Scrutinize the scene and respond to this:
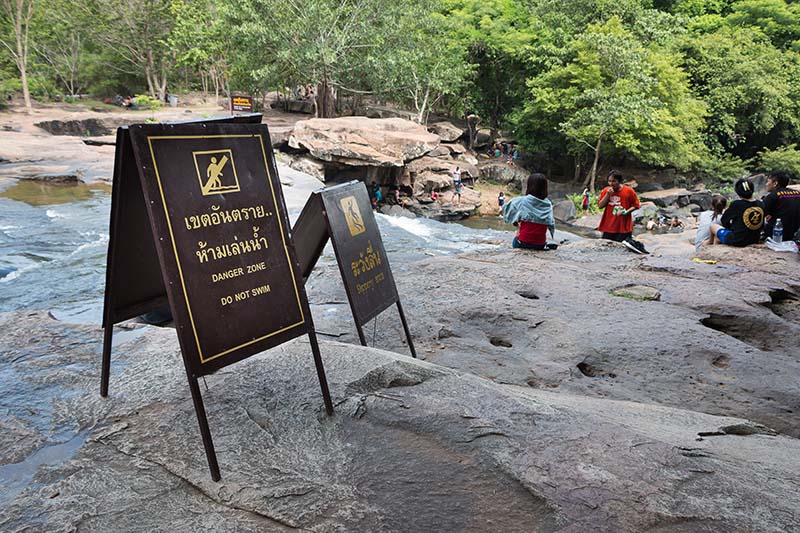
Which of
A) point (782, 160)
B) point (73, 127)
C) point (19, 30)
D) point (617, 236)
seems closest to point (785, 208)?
point (617, 236)

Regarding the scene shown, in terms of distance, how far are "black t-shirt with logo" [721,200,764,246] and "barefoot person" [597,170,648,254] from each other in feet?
4.47

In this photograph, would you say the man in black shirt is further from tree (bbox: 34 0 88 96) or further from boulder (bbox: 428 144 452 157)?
tree (bbox: 34 0 88 96)

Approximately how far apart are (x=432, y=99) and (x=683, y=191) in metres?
16.6

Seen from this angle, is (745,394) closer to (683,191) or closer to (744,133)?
(683,191)

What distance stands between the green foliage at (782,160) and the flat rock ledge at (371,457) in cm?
3550

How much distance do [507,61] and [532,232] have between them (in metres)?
30.5

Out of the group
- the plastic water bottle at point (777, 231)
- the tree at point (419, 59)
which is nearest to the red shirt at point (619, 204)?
the plastic water bottle at point (777, 231)

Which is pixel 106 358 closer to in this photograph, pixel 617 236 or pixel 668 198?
pixel 617 236

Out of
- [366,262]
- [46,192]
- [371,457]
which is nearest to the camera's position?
[371,457]

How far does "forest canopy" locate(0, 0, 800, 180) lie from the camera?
92.7 feet

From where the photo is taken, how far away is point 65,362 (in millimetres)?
3863

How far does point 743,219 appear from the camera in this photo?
8.60m

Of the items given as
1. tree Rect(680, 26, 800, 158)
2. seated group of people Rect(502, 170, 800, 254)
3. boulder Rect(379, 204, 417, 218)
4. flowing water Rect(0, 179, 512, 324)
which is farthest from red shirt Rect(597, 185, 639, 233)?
tree Rect(680, 26, 800, 158)

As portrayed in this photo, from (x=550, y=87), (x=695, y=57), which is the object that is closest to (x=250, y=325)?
(x=550, y=87)
